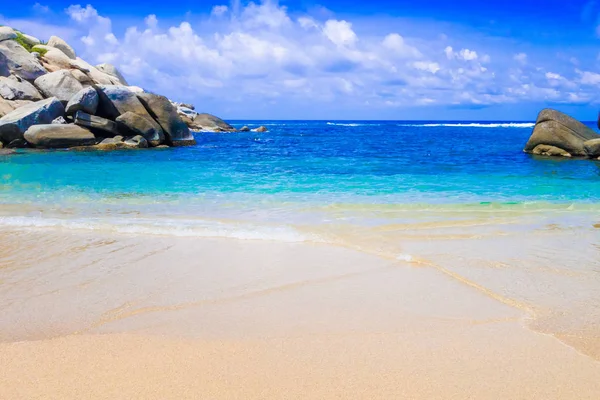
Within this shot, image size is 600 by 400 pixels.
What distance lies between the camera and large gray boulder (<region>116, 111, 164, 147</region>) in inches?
982

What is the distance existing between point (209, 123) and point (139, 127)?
25.5 meters

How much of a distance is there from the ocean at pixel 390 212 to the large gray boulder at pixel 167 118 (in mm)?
9062

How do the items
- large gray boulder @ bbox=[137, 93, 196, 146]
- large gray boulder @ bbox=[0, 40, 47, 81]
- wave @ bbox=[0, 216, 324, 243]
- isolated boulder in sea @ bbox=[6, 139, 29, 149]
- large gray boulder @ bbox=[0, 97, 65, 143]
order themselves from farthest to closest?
large gray boulder @ bbox=[0, 40, 47, 81] → large gray boulder @ bbox=[137, 93, 196, 146] → isolated boulder in sea @ bbox=[6, 139, 29, 149] → large gray boulder @ bbox=[0, 97, 65, 143] → wave @ bbox=[0, 216, 324, 243]

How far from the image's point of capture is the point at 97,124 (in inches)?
957

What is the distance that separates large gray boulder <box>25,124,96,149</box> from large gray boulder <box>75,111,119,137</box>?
1.07 feet

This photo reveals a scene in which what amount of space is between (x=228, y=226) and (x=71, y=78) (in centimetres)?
2458

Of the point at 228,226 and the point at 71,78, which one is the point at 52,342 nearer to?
the point at 228,226

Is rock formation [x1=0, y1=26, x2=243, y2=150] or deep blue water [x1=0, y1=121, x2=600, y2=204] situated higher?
rock formation [x1=0, y1=26, x2=243, y2=150]

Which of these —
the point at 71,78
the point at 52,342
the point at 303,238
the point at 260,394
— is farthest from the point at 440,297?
the point at 71,78

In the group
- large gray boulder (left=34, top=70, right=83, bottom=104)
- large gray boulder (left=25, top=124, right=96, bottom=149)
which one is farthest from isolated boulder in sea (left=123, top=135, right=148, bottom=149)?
large gray boulder (left=34, top=70, right=83, bottom=104)

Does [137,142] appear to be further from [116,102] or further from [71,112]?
[71,112]

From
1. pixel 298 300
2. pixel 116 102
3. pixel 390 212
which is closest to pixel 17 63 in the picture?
pixel 116 102

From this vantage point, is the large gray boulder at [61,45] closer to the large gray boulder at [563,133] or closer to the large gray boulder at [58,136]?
the large gray boulder at [58,136]

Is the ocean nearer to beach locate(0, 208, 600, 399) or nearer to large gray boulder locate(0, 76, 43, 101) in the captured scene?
beach locate(0, 208, 600, 399)
